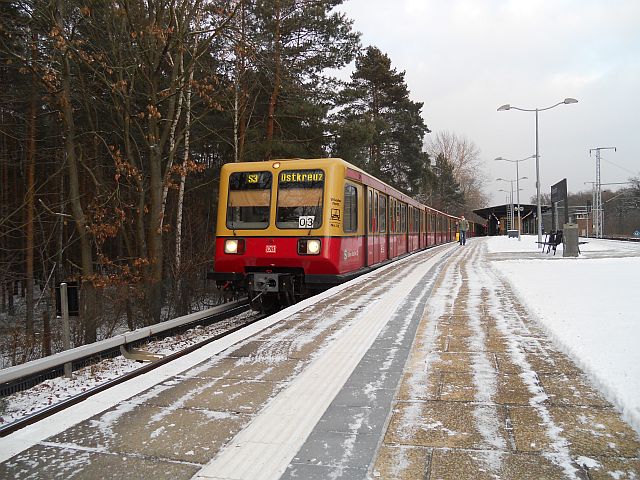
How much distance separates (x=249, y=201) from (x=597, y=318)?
246 inches

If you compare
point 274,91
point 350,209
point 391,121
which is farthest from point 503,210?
point 350,209

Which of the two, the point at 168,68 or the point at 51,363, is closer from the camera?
the point at 51,363

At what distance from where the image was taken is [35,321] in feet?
44.1

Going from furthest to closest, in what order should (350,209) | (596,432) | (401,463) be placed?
(350,209)
(596,432)
(401,463)

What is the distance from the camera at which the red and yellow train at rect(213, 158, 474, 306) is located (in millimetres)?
9242

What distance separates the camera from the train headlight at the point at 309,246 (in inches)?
360

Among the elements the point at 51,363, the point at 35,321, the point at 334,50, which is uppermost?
the point at 334,50

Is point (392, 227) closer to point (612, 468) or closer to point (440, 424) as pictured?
point (440, 424)

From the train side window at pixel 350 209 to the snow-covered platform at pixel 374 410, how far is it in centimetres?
398

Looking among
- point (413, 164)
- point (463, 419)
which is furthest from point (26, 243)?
point (413, 164)

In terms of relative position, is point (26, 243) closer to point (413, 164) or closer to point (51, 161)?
point (51, 161)

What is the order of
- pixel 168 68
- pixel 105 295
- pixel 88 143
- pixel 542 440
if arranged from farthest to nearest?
pixel 88 143, pixel 168 68, pixel 105 295, pixel 542 440

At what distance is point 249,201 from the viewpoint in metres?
9.72

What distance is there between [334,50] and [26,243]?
41.9ft
